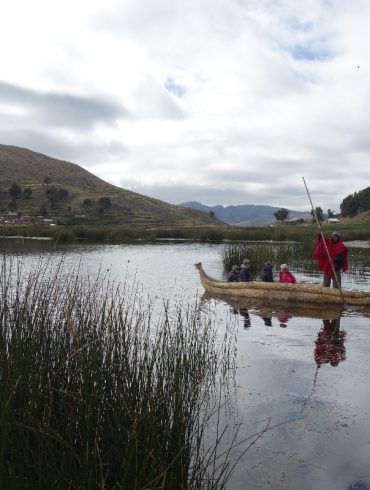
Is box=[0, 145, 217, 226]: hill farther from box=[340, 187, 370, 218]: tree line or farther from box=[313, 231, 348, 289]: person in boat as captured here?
box=[313, 231, 348, 289]: person in boat

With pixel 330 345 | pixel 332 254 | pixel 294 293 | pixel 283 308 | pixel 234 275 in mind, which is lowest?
pixel 330 345

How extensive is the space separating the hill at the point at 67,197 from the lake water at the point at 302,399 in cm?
9323

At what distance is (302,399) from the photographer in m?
7.97

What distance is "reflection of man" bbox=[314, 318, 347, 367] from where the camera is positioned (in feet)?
34.0

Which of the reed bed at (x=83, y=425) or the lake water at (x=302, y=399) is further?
the lake water at (x=302, y=399)

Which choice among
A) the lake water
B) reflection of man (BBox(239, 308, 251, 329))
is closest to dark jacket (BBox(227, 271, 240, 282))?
reflection of man (BBox(239, 308, 251, 329))

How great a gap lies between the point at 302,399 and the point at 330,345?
13.2 ft

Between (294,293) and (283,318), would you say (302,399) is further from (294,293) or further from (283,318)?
(294,293)

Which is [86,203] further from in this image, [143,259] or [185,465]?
[185,465]

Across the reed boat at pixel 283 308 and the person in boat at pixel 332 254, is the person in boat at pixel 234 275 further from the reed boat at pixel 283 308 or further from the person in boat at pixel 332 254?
the person in boat at pixel 332 254

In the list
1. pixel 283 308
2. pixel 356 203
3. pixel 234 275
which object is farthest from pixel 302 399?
pixel 356 203

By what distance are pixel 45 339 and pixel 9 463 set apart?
2.18m

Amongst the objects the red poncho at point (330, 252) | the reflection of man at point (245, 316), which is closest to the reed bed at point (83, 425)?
the reflection of man at point (245, 316)

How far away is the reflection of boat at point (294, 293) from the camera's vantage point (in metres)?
16.0
